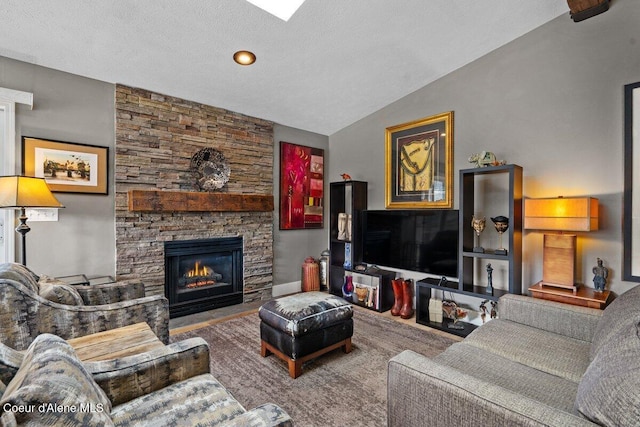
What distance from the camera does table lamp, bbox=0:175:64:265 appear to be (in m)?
2.15

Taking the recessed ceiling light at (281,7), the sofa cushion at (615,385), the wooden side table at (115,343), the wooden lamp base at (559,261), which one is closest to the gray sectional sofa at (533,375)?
the sofa cushion at (615,385)

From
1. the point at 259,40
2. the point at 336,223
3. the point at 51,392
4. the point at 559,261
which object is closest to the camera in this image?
the point at 51,392

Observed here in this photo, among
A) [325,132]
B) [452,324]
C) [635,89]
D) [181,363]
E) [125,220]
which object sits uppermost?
[325,132]

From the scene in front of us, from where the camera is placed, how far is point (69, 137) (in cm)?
284

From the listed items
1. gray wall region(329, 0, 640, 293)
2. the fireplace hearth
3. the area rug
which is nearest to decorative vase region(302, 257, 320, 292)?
the fireplace hearth

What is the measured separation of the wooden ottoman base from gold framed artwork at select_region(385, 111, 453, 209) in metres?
1.90

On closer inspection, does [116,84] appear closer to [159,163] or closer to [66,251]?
[159,163]

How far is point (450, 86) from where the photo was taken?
3396 mm

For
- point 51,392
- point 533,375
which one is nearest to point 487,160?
point 533,375

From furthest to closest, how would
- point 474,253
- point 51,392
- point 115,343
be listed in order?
1. point 474,253
2. point 115,343
3. point 51,392

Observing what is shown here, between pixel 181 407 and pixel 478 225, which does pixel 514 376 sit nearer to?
pixel 181 407

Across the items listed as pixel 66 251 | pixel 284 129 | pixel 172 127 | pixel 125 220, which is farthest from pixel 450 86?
pixel 66 251

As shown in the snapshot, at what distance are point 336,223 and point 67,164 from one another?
3.09 metres

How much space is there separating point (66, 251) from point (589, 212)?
14.4ft
